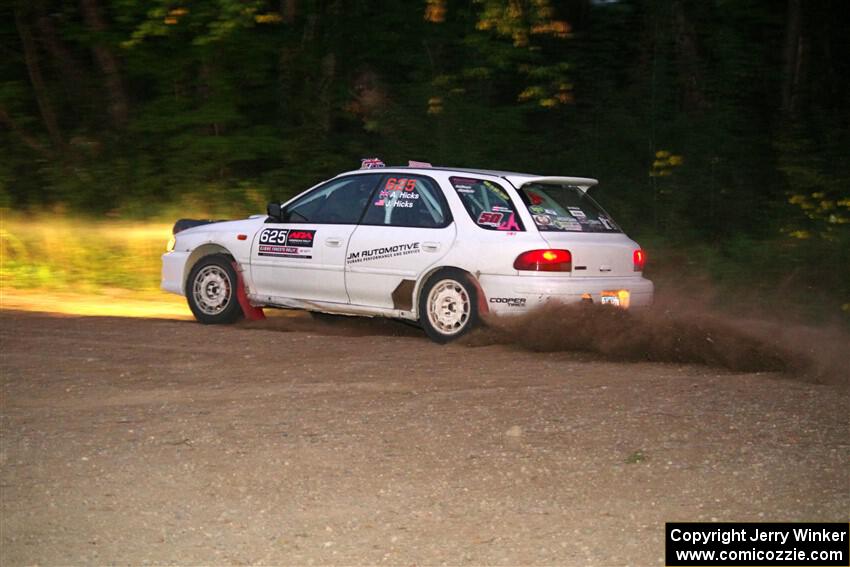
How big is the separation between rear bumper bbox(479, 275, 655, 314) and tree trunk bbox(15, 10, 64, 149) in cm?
1293

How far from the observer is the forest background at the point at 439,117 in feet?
51.8

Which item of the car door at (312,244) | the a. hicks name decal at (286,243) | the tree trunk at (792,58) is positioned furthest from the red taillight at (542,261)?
the tree trunk at (792,58)

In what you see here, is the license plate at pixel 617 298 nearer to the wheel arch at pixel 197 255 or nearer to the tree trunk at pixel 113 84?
the wheel arch at pixel 197 255

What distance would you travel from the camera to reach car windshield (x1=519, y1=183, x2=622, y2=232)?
1013 cm

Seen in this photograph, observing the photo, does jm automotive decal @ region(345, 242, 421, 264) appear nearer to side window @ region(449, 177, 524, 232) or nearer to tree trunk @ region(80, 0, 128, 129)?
side window @ region(449, 177, 524, 232)

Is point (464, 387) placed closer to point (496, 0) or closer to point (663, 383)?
point (663, 383)

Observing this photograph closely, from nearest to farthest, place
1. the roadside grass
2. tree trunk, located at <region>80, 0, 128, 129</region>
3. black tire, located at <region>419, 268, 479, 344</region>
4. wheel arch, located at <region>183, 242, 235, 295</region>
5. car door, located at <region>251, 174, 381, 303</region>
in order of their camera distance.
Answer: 1. black tire, located at <region>419, 268, 479, 344</region>
2. car door, located at <region>251, 174, 381, 303</region>
3. wheel arch, located at <region>183, 242, 235, 295</region>
4. the roadside grass
5. tree trunk, located at <region>80, 0, 128, 129</region>

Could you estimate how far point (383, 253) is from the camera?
10.6 metres

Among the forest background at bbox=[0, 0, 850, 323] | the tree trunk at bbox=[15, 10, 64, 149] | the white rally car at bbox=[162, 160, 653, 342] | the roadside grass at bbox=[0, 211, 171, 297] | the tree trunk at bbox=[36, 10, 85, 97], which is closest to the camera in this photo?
the white rally car at bbox=[162, 160, 653, 342]

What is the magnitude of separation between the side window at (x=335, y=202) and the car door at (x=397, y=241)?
5.8 inches

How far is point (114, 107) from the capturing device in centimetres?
2055

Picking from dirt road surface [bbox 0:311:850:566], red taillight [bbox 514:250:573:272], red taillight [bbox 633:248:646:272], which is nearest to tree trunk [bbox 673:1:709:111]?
red taillight [bbox 633:248:646:272]

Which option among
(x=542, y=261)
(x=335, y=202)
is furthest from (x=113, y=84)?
(x=542, y=261)

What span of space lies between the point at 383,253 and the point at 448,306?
0.82 m
